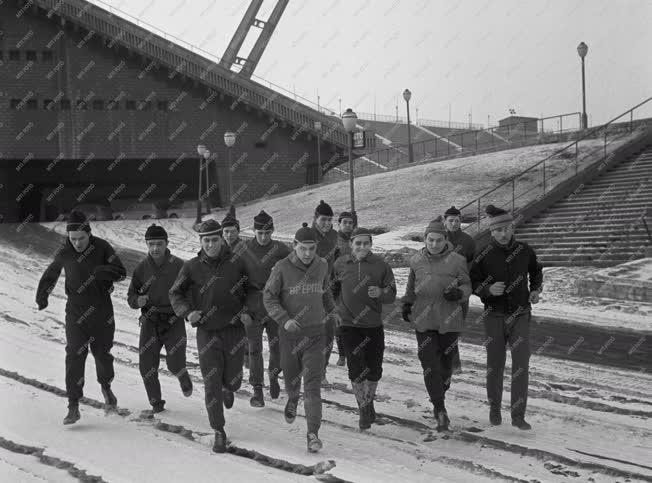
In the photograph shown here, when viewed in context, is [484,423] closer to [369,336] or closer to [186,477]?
[369,336]

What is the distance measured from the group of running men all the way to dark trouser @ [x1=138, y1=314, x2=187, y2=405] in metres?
0.01

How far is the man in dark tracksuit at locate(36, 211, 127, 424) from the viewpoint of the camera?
635cm

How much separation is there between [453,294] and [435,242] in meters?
0.52

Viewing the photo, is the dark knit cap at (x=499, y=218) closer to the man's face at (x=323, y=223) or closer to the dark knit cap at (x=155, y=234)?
the man's face at (x=323, y=223)

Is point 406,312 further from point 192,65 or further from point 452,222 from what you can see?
point 192,65

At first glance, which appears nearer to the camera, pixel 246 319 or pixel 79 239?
pixel 246 319

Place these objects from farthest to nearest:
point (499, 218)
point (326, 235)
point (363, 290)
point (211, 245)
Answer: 1. point (326, 235)
2. point (363, 290)
3. point (499, 218)
4. point (211, 245)

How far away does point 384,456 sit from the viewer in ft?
17.2

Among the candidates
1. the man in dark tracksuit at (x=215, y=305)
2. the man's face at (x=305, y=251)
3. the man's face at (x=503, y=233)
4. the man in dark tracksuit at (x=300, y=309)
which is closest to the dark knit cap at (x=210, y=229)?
the man in dark tracksuit at (x=215, y=305)

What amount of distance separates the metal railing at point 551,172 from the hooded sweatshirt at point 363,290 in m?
13.3

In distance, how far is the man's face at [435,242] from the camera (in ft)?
20.2

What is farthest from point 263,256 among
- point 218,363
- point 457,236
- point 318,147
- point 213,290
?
point 318,147

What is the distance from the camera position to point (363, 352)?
20.4 ft

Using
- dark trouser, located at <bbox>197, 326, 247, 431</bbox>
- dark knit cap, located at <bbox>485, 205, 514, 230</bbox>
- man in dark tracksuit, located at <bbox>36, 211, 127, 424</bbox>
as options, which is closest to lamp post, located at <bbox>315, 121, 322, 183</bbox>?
man in dark tracksuit, located at <bbox>36, 211, 127, 424</bbox>
